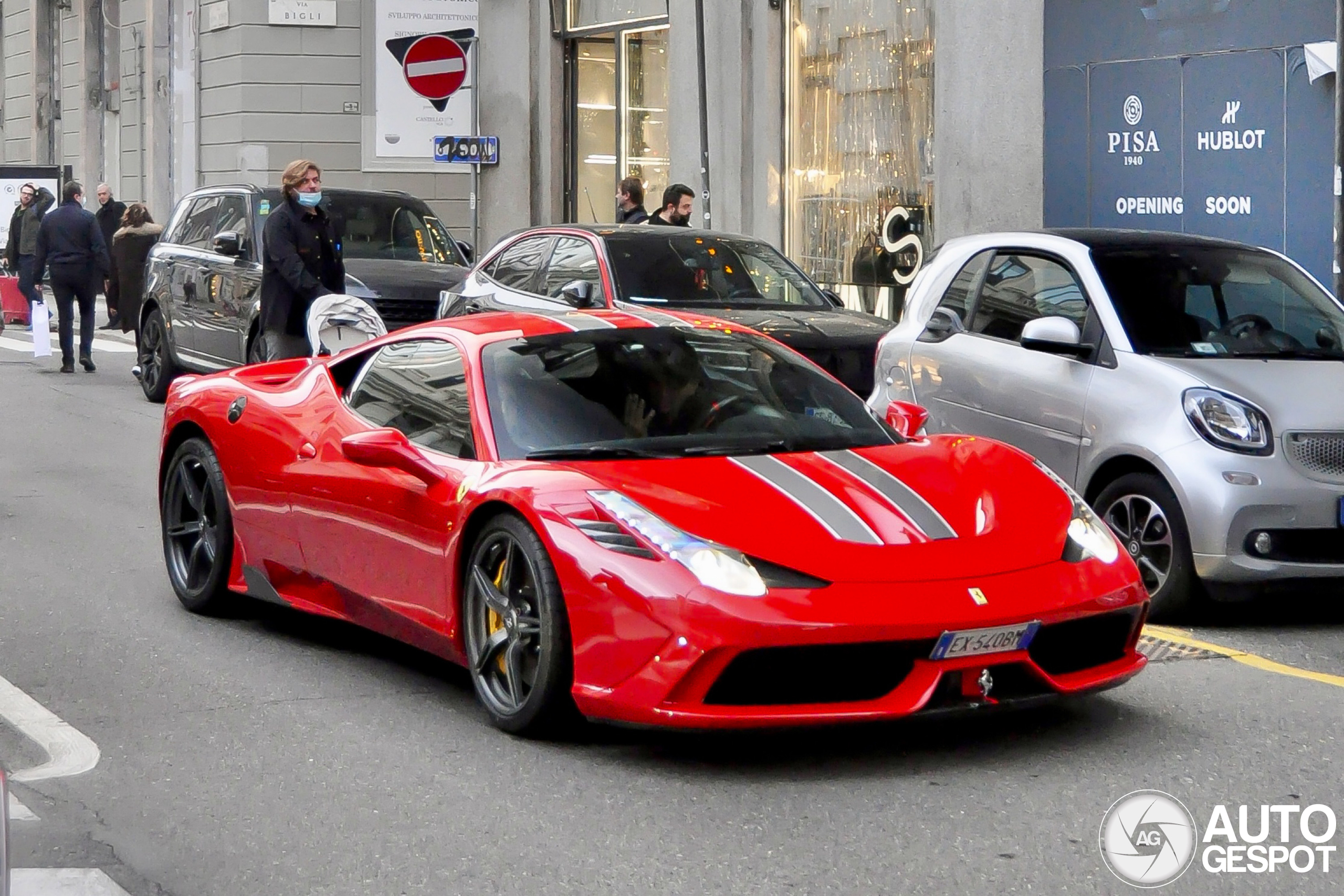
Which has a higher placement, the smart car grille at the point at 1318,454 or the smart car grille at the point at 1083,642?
the smart car grille at the point at 1318,454

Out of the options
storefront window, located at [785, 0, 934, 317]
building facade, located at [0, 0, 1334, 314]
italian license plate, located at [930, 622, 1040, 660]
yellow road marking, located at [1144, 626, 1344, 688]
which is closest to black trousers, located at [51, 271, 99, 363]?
building facade, located at [0, 0, 1334, 314]

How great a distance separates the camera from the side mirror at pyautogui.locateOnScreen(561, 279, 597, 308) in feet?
40.3

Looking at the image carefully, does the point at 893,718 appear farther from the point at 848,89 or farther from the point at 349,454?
the point at 848,89

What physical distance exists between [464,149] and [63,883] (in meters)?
12.7

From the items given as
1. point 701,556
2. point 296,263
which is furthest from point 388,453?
point 296,263

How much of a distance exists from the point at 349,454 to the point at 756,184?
14760 mm

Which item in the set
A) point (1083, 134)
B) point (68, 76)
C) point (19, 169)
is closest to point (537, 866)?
point (1083, 134)

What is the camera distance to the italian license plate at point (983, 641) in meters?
5.31

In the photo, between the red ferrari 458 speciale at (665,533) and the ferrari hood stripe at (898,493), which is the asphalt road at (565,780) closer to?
the red ferrari 458 speciale at (665,533)

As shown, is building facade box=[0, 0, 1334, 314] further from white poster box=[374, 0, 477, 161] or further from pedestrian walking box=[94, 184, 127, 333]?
pedestrian walking box=[94, 184, 127, 333]

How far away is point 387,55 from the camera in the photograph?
1041 inches

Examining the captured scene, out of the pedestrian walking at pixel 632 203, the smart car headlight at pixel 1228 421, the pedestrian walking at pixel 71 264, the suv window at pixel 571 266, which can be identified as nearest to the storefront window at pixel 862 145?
the pedestrian walking at pixel 632 203

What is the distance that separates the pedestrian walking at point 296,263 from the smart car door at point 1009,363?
516cm

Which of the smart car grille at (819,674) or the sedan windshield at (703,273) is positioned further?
the sedan windshield at (703,273)
